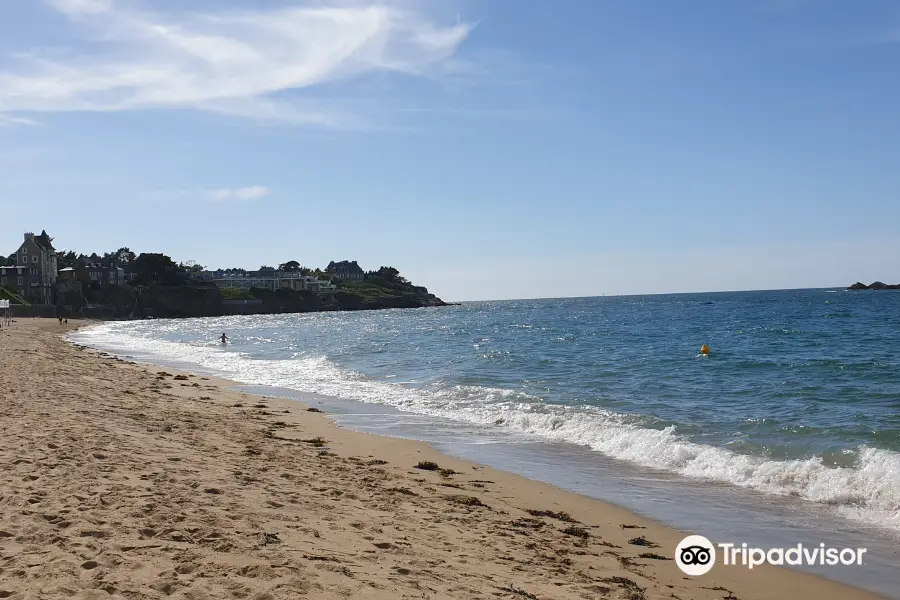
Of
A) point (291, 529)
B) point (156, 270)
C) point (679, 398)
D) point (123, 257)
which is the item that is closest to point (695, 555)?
point (291, 529)

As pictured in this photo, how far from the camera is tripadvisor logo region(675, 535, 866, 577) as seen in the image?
7.63 meters

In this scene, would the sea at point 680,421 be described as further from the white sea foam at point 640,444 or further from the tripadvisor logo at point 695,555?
the tripadvisor logo at point 695,555

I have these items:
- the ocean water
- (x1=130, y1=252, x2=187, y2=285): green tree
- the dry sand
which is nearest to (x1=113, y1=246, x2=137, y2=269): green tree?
(x1=130, y1=252, x2=187, y2=285): green tree

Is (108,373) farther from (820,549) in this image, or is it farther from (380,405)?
(820,549)

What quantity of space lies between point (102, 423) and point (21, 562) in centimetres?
750

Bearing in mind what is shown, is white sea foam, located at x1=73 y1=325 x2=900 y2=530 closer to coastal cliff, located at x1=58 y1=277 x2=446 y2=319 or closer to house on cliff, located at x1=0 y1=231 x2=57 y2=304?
coastal cliff, located at x1=58 y1=277 x2=446 y2=319

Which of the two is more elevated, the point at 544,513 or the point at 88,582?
the point at 88,582

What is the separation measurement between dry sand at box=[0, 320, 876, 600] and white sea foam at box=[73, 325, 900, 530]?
332 cm

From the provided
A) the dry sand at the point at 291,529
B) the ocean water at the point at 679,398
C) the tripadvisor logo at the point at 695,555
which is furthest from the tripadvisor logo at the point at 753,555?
the ocean water at the point at 679,398

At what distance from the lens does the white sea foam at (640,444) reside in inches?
408

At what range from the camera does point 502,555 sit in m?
7.09

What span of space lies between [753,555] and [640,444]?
6.17m

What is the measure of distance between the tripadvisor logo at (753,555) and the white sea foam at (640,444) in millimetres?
1736

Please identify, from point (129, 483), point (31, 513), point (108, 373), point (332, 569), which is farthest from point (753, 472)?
point (108, 373)
